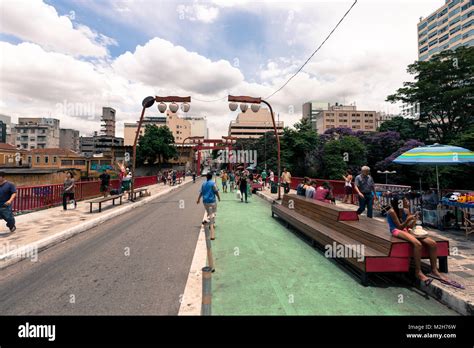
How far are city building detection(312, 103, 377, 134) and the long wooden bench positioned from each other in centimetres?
10836

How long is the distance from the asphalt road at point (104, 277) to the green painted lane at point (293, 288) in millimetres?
788

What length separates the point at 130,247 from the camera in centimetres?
620

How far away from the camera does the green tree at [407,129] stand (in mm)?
34969

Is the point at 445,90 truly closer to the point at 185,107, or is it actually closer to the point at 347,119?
the point at 185,107

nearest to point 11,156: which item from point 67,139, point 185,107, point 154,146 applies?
point 154,146

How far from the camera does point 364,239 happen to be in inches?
Result: 172

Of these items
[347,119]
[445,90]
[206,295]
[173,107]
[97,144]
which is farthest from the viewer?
[97,144]

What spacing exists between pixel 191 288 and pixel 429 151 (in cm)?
734

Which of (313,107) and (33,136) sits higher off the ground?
(313,107)

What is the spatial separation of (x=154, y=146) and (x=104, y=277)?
54428mm
